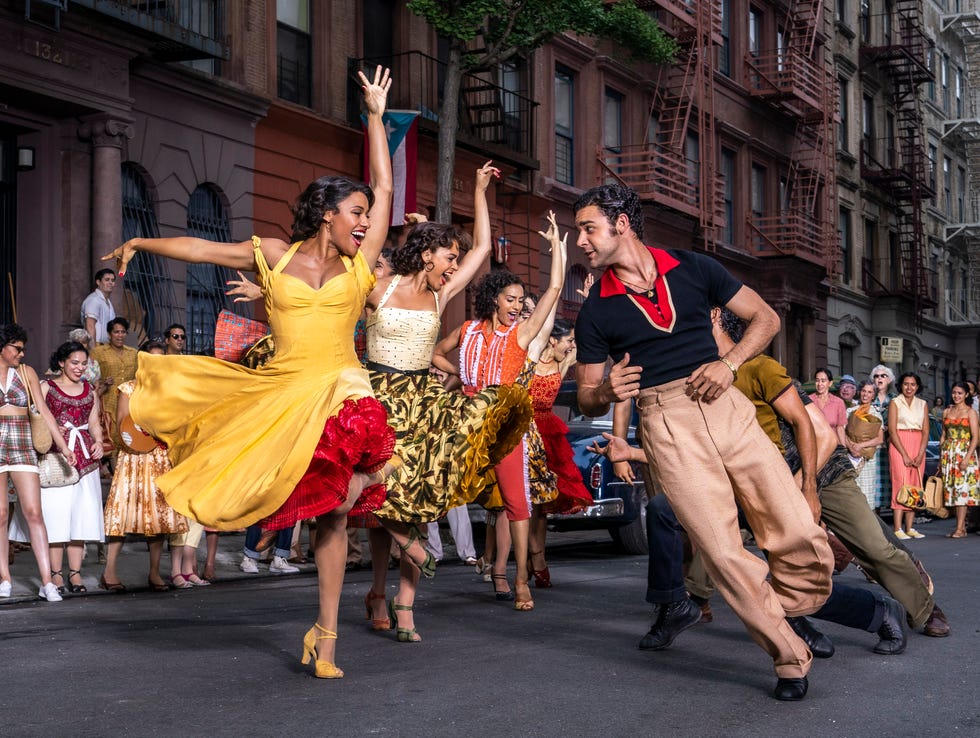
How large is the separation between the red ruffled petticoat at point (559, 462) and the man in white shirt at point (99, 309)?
6.49 meters

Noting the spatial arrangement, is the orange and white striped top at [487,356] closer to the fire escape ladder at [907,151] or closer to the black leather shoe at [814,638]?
the black leather shoe at [814,638]

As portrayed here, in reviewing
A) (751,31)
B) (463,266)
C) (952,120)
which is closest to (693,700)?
(463,266)

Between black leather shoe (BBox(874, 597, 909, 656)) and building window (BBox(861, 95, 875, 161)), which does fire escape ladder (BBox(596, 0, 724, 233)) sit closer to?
building window (BBox(861, 95, 875, 161))

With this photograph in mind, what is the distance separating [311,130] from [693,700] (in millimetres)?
16278

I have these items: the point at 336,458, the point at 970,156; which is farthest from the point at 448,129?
the point at 970,156

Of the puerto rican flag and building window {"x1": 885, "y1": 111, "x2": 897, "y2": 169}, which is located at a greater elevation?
building window {"x1": 885, "y1": 111, "x2": 897, "y2": 169}

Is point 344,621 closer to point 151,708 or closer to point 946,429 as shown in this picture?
point 151,708

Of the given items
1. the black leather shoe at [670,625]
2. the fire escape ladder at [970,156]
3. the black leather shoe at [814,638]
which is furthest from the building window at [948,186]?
the black leather shoe at [814,638]

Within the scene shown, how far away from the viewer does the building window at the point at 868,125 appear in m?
43.3

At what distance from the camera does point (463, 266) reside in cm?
802

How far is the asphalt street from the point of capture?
17.3ft

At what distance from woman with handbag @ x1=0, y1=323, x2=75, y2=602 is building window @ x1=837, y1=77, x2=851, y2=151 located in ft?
114

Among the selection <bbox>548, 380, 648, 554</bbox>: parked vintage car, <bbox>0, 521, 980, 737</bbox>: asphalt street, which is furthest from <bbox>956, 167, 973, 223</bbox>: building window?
<bbox>0, 521, 980, 737</bbox>: asphalt street

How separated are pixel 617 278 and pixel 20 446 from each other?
18.6ft
